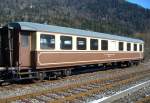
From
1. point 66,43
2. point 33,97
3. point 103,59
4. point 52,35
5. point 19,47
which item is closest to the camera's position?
point 33,97

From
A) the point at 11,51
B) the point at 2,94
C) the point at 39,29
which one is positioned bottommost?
the point at 2,94

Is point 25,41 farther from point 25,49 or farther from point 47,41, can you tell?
point 47,41

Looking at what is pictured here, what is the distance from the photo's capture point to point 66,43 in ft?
64.4

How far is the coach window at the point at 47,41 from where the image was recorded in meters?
17.4

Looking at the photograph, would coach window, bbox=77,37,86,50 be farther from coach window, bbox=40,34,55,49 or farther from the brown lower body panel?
coach window, bbox=40,34,55,49

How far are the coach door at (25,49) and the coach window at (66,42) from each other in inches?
106

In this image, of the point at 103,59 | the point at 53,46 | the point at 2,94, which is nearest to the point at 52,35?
the point at 53,46

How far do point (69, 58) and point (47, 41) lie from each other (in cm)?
270

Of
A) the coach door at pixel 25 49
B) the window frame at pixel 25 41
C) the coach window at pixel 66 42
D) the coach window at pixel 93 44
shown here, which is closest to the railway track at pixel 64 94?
the coach door at pixel 25 49

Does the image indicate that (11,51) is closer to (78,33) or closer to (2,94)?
(2,94)

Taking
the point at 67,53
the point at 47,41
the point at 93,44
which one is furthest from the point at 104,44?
the point at 47,41

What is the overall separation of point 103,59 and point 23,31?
1010 centimetres

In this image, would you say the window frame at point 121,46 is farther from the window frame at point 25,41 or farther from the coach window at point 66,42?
the window frame at point 25,41

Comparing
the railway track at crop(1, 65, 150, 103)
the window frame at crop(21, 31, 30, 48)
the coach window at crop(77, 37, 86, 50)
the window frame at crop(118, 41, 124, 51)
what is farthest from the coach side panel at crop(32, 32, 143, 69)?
the railway track at crop(1, 65, 150, 103)
